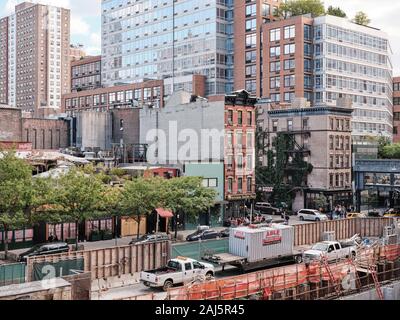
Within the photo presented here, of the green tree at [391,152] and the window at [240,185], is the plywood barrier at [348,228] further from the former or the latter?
the green tree at [391,152]

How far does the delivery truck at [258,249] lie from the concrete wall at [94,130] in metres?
49.8

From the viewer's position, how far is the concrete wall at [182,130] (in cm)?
6272

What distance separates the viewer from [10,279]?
2789 cm

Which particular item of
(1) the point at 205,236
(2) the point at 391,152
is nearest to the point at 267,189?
(2) the point at 391,152

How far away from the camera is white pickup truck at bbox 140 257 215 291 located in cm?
2933

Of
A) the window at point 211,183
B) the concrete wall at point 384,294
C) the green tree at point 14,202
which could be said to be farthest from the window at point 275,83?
the concrete wall at point 384,294

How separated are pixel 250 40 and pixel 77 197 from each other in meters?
69.0

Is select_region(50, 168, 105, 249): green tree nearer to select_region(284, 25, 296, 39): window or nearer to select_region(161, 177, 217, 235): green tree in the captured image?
select_region(161, 177, 217, 235): green tree
